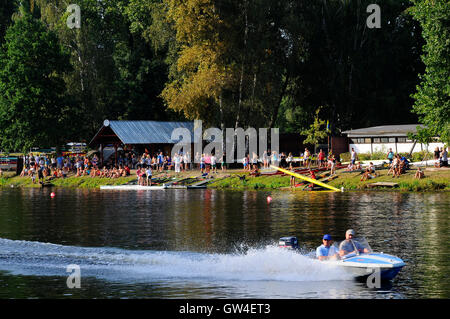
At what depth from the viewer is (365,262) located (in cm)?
2417

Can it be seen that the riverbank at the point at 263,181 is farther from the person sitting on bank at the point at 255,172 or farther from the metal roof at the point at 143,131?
the metal roof at the point at 143,131

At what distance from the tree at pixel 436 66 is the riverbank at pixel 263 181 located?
146 inches

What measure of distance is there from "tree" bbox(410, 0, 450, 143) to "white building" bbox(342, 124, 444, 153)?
50.3 ft

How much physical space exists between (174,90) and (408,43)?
33808 mm

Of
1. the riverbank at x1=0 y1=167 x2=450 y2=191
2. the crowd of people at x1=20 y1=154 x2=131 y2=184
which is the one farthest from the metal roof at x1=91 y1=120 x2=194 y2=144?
the riverbank at x1=0 y1=167 x2=450 y2=191

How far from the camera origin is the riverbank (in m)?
54.5

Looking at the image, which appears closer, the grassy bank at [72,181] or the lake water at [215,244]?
the lake water at [215,244]

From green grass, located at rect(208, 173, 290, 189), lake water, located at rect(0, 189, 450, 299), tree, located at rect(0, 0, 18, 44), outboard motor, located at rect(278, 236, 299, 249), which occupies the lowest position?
lake water, located at rect(0, 189, 450, 299)

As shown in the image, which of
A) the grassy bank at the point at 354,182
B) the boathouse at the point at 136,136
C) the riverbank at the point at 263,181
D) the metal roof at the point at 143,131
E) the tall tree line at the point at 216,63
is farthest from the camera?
the boathouse at the point at 136,136

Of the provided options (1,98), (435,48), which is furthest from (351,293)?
(1,98)

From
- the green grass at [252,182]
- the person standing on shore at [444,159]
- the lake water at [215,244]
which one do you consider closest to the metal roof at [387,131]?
the person standing on shore at [444,159]

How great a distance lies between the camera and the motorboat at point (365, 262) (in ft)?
78.1

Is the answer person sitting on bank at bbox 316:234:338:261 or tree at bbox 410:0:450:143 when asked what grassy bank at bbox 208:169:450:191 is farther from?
person sitting on bank at bbox 316:234:338:261

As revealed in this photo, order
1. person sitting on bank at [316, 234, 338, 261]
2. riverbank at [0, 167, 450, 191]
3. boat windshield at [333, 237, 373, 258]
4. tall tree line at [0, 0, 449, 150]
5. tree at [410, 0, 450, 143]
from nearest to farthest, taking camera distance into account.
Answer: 1. boat windshield at [333, 237, 373, 258]
2. person sitting on bank at [316, 234, 338, 261]
3. tree at [410, 0, 450, 143]
4. riverbank at [0, 167, 450, 191]
5. tall tree line at [0, 0, 449, 150]
